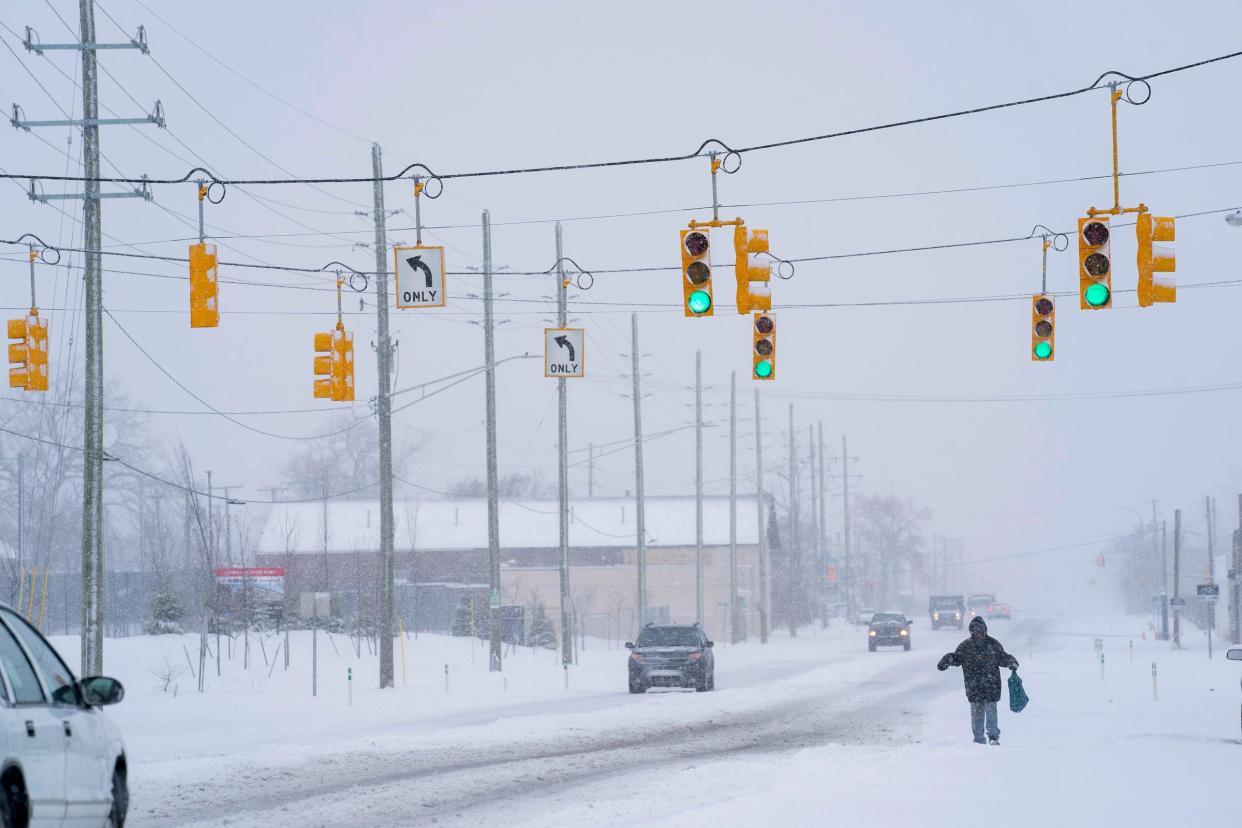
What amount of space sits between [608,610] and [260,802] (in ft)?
254

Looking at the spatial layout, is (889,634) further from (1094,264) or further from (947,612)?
(1094,264)

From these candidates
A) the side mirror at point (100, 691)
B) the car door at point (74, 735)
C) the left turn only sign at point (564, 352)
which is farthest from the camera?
the left turn only sign at point (564, 352)

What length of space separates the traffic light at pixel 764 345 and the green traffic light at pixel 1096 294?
491cm

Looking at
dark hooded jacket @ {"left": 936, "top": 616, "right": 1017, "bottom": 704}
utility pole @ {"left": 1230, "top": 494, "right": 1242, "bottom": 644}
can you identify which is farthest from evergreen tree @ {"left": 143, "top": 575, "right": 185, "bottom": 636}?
utility pole @ {"left": 1230, "top": 494, "right": 1242, "bottom": 644}

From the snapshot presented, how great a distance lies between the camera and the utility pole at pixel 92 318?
77.7ft

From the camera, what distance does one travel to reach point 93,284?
24250mm

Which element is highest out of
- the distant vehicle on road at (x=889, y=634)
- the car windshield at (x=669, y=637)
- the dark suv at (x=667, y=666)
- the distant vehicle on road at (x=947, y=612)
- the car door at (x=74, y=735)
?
the car door at (x=74, y=735)

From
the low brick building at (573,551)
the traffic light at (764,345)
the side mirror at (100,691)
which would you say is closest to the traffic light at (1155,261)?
the traffic light at (764,345)

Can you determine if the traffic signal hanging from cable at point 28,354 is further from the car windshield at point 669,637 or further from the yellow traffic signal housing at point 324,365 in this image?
the car windshield at point 669,637

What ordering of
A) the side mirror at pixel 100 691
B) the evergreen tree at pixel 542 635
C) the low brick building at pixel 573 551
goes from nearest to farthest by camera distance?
the side mirror at pixel 100 691 → the evergreen tree at pixel 542 635 → the low brick building at pixel 573 551

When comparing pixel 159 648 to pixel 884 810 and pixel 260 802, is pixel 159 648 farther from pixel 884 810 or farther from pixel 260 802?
pixel 884 810

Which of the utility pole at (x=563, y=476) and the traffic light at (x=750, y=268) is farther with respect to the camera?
the utility pole at (x=563, y=476)

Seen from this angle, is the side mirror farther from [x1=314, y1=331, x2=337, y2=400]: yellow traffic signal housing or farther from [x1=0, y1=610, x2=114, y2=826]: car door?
[x1=314, y1=331, x2=337, y2=400]: yellow traffic signal housing

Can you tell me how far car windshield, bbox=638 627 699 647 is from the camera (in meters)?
36.6
